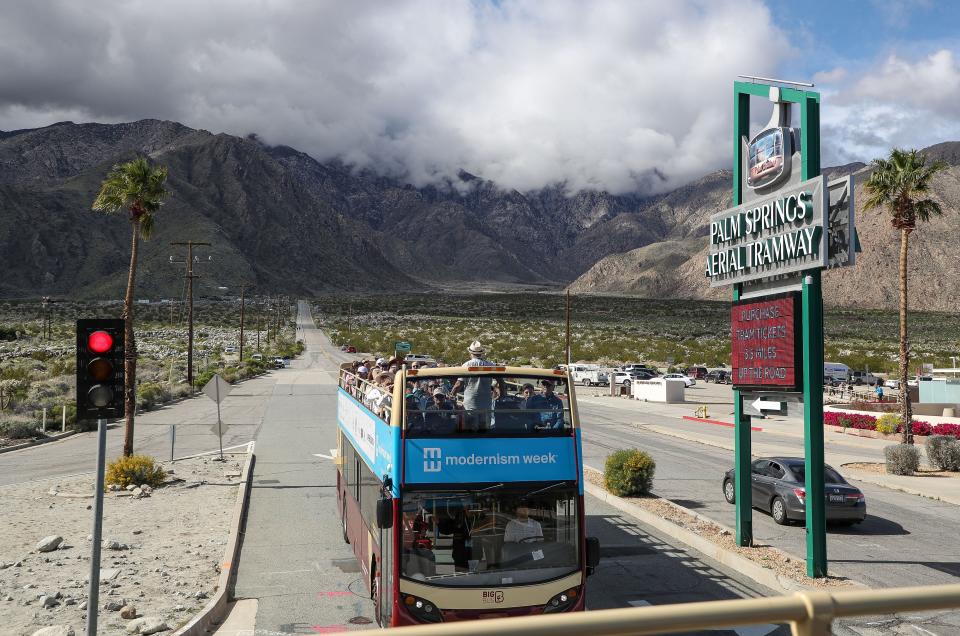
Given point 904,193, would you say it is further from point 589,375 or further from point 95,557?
point 589,375

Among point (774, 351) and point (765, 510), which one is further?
point (765, 510)

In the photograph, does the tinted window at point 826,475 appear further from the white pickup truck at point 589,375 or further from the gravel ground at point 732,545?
the white pickup truck at point 589,375

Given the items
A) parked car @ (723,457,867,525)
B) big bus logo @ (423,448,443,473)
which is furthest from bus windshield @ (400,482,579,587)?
parked car @ (723,457,867,525)

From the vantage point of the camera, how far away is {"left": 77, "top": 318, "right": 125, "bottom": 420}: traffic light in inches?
336

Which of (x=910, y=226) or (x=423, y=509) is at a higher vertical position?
(x=910, y=226)

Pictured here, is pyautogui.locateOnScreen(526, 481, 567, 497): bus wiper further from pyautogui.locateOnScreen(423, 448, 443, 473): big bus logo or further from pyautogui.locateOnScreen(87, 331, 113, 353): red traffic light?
pyautogui.locateOnScreen(87, 331, 113, 353): red traffic light

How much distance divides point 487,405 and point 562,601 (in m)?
2.27

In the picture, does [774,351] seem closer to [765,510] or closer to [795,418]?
[765,510]

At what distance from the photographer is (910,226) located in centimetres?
2697

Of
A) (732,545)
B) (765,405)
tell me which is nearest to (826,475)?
(732,545)

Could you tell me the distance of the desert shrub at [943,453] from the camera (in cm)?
2541

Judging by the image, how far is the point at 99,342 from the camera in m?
8.73

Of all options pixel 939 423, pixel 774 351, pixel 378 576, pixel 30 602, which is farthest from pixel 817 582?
pixel 939 423

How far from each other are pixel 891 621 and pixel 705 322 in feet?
398
